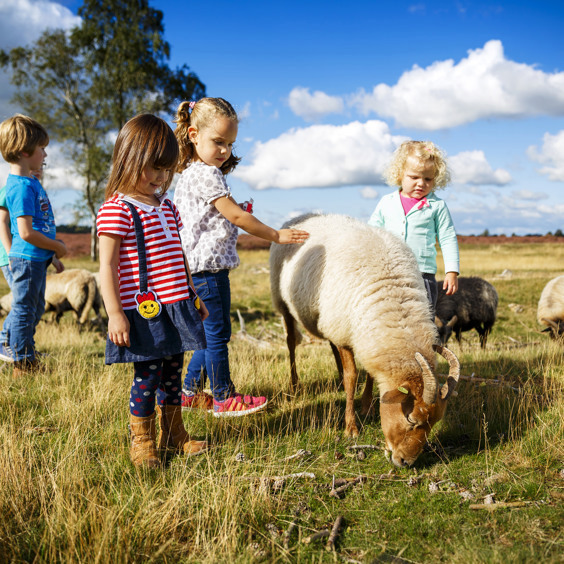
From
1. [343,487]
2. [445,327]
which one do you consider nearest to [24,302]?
[343,487]

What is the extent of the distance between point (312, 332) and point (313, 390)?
0.88 meters

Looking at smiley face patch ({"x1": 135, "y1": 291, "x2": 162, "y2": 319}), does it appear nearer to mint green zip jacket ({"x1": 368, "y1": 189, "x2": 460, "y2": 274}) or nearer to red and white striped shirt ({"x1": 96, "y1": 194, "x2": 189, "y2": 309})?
red and white striped shirt ({"x1": 96, "y1": 194, "x2": 189, "y2": 309})

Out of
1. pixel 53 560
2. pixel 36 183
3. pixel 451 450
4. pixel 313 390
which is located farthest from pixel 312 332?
pixel 36 183

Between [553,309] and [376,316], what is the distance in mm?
7483

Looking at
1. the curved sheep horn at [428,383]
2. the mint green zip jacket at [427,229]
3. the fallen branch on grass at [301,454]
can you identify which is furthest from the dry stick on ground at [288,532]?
the mint green zip jacket at [427,229]

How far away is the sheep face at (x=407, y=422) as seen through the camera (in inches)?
132

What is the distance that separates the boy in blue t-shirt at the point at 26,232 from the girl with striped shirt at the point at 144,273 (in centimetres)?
234

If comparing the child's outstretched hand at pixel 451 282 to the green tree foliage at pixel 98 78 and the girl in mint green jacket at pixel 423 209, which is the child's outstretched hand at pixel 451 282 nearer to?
the girl in mint green jacket at pixel 423 209

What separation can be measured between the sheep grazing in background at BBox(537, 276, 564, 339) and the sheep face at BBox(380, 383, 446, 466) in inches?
284

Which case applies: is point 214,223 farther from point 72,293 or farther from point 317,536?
point 72,293

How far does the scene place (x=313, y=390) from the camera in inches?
207

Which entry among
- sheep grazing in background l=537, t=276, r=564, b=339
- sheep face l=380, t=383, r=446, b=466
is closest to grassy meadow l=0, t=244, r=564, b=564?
sheep face l=380, t=383, r=446, b=466

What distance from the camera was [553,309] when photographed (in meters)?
9.50

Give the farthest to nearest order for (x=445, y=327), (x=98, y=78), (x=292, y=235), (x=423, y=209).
→ (x=98, y=78) < (x=445, y=327) < (x=423, y=209) < (x=292, y=235)
